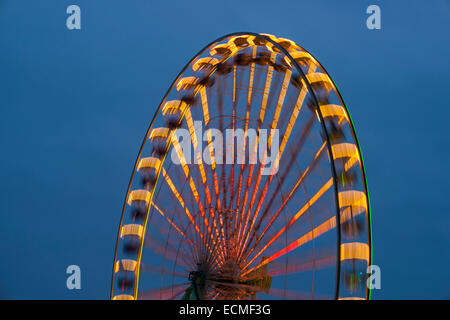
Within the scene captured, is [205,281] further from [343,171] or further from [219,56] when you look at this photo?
[219,56]

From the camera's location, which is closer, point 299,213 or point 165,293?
point 299,213

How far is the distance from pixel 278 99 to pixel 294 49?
1969 mm

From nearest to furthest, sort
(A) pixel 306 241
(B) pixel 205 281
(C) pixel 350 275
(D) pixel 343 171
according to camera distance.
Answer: (C) pixel 350 275 → (D) pixel 343 171 → (A) pixel 306 241 → (B) pixel 205 281

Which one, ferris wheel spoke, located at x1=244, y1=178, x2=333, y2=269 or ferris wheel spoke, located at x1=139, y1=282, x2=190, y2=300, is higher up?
ferris wheel spoke, located at x1=244, y1=178, x2=333, y2=269

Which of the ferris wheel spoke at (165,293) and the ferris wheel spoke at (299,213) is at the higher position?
the ferris wheel spoke at (299,213)

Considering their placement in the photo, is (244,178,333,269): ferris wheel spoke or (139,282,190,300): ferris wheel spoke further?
(139,282,190,300): ferris wheel spoke

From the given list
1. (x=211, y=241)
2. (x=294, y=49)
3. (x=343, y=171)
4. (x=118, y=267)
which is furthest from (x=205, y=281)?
(x=294, y=49)

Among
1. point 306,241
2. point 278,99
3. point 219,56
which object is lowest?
point 306,241

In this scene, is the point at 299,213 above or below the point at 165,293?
above

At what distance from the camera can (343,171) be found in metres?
9.06

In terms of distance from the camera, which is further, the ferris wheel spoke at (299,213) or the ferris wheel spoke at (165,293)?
the ferris wheel spoke at (165,293)

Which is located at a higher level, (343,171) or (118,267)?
(343,171)
